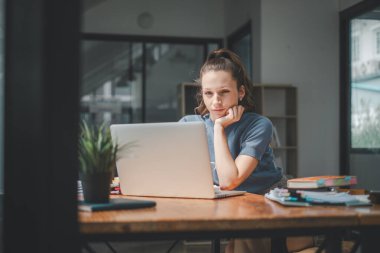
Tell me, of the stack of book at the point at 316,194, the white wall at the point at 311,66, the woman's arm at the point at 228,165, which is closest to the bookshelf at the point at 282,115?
the white wall at the point at 311,66

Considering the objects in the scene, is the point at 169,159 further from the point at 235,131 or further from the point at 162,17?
the point at 162,17

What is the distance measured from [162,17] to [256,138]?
18.4ft

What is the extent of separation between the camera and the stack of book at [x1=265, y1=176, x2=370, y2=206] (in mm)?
1560

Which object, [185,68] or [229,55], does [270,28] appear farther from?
[229,55]

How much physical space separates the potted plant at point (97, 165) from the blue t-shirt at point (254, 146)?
815 millimetres

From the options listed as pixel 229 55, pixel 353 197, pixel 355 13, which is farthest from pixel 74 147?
pixel 355 13

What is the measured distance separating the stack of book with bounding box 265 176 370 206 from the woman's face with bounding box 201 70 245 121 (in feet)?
2.13

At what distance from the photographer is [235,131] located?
239 cm

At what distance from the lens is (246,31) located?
6.98m

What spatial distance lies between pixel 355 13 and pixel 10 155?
5.58 meters

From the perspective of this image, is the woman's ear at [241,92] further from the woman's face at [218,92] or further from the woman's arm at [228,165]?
the woman's arm at [228,165]

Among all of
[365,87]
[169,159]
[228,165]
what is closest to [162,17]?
[365,87]

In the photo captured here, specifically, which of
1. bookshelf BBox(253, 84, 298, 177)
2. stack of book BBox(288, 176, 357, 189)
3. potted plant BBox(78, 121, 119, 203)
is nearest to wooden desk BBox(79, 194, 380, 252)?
potted plant BBox(78, 121, 119, 203)

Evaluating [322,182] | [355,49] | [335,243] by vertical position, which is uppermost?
[355,49]
